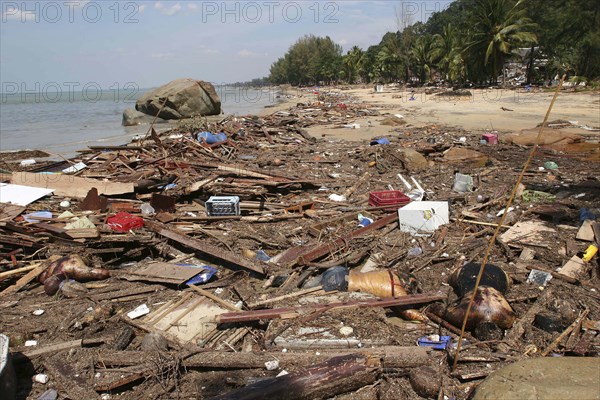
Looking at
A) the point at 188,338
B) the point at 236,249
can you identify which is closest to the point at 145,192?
the point at 236,249

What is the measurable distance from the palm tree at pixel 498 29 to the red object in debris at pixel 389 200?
106 feet

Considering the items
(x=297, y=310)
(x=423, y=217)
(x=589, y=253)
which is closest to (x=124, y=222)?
(x=297, y=310)

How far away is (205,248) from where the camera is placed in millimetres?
5766

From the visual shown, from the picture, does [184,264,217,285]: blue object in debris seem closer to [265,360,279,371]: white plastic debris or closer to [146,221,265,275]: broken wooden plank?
[146,221,265,275]: broken wooden plank

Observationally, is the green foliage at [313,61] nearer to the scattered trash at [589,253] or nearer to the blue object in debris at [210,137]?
the blue object in debris at [210,137]

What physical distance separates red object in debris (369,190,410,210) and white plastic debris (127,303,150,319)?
4.56 metres

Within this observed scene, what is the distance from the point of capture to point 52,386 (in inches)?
135

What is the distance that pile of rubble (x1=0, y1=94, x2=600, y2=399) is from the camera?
3.44m

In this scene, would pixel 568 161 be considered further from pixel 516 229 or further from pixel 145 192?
pixel 145 192

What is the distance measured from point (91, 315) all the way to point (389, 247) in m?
4.11

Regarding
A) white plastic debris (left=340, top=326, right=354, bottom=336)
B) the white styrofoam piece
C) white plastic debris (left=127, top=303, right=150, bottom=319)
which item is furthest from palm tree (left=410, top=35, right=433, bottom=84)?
white plastic debris (left=127, top=303, right=150, bottom=319)

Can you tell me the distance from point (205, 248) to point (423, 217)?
11.4 feet

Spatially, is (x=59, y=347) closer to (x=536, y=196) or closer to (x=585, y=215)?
(x=585, y=215)

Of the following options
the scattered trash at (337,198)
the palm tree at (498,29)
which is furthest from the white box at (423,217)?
the palm tree at (498,29)
